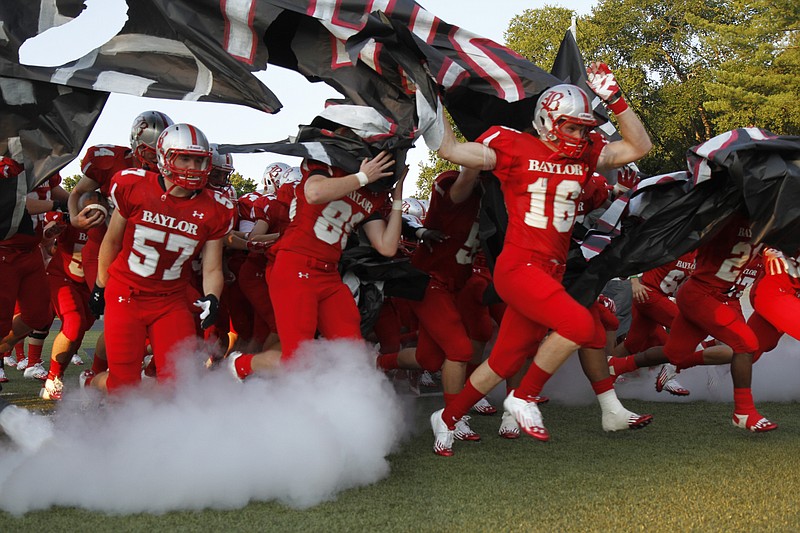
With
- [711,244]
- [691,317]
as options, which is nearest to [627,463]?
[691,317]

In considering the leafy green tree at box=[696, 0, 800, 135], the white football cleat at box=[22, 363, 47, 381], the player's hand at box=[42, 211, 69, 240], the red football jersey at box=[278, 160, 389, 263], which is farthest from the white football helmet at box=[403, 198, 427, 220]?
the leafy green tree at box=[696, 0, 800, 135]

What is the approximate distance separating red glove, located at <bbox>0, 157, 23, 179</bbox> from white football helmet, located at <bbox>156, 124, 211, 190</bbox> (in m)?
0.94

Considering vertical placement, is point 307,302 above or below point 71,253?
above

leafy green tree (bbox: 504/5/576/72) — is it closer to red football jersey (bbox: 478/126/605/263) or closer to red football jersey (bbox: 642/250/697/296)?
red football jersey (bbox: 642/250/697/296)

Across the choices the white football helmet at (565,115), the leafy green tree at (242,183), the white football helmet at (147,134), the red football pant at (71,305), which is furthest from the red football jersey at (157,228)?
the leafy green tree at (242,183)

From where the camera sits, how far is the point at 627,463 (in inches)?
182

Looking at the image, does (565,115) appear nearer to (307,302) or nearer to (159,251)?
(307,302)

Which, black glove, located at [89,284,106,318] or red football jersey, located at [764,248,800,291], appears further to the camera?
red football jersey, located at [764,248,800,291]

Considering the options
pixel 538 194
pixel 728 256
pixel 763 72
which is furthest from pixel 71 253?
pixel 763 72

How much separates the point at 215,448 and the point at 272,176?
5.06 metres

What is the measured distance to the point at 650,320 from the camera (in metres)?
7.53

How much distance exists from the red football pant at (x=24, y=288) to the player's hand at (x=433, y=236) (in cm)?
338

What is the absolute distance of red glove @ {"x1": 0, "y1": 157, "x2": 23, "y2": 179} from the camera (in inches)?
189

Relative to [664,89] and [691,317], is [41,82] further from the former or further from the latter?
[664,89]
